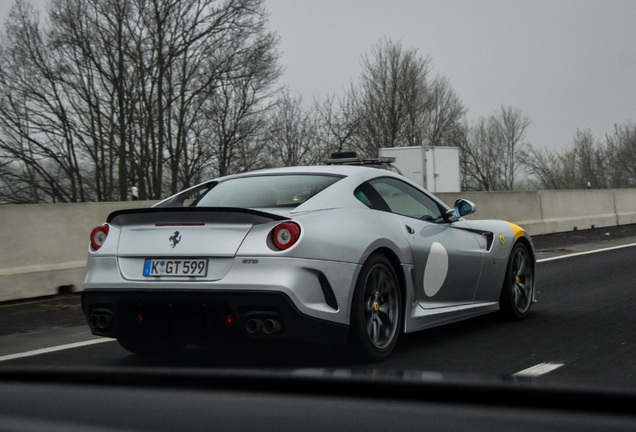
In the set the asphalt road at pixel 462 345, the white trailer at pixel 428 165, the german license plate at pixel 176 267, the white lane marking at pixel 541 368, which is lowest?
the white lane marking at pixel 541 368

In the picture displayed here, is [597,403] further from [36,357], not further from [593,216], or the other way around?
[593,216]

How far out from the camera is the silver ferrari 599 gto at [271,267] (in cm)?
514

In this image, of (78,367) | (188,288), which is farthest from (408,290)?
(78,367)

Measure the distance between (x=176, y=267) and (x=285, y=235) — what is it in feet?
2.26

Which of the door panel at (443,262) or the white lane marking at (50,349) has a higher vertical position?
the door panel at (443,262)

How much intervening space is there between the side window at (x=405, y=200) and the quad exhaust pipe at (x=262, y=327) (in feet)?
4.97

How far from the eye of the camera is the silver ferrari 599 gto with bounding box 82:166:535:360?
514cm

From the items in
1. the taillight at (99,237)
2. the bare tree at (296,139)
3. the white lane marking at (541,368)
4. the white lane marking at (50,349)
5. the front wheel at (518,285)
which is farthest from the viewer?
the bare tree at (296,139)

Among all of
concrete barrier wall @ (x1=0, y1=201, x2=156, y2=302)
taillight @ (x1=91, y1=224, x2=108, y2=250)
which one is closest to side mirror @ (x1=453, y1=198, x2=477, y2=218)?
taillight @ (x1=91, y1=224, x2=108, y2=250)

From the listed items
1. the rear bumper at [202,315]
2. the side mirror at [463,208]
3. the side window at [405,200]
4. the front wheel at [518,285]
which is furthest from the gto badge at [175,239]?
the front wheel at [518,285]

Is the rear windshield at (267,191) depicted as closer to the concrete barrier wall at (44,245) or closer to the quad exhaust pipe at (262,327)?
the quad exhaust pipe at (262,327)

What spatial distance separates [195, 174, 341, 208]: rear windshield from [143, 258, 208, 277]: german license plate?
73cm

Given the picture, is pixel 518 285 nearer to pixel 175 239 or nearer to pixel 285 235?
pixel 285 235

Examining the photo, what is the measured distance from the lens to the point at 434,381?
156 cm
